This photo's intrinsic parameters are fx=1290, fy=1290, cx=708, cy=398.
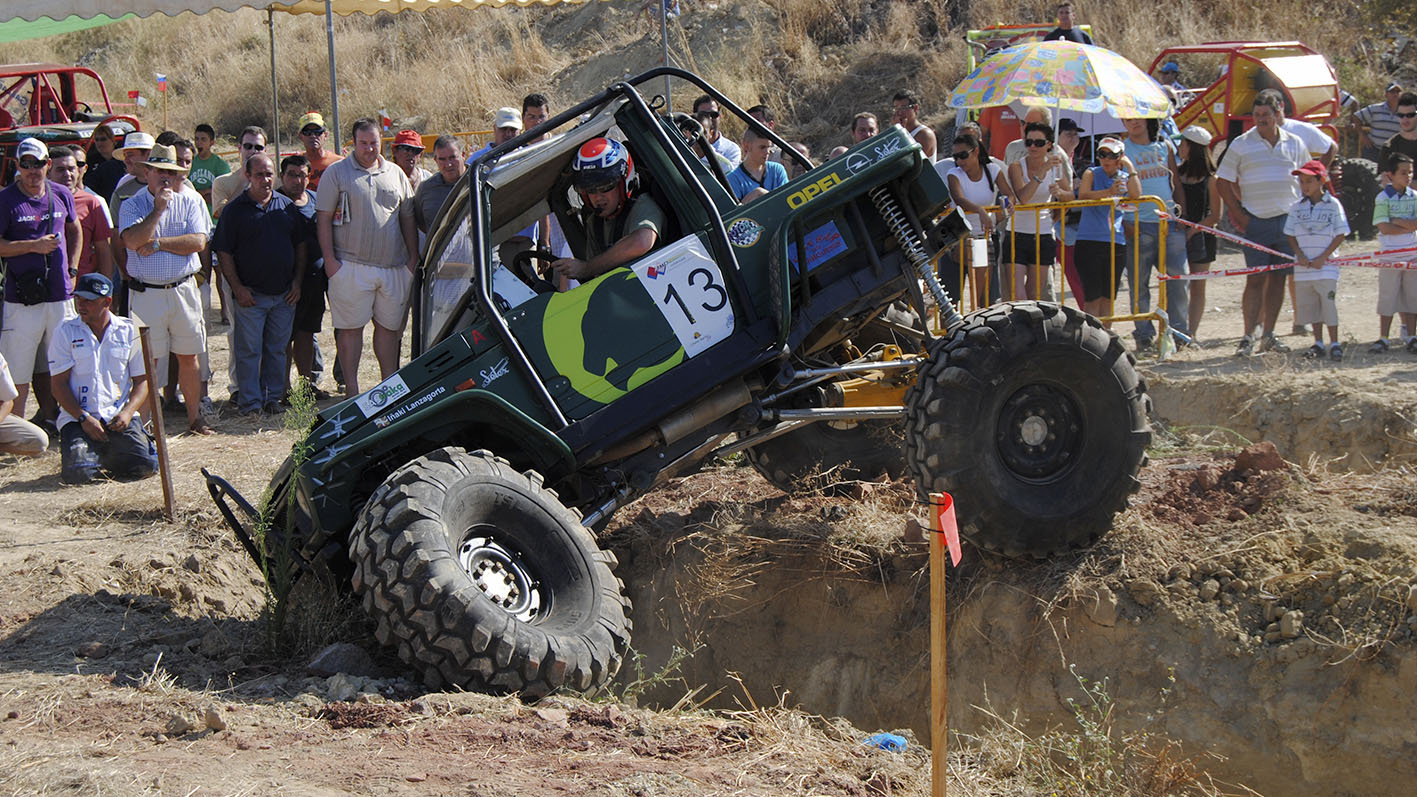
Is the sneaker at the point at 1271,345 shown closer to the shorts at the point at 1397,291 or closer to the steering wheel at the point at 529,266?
the shorts at the point at 1397,291

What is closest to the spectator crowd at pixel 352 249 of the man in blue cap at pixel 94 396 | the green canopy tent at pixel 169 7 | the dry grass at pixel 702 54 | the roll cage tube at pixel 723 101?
the man in blue cap at pixel 94 396

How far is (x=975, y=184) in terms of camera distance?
10.4m

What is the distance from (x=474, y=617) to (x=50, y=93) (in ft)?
48.1

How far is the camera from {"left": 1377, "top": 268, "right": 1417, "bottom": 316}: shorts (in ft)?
33.6

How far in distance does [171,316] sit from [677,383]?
5741 millimetres

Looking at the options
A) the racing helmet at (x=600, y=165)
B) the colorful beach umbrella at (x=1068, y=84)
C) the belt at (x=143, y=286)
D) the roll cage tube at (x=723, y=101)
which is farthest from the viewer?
the colorful beach umbrella at (x=1068, y=84)

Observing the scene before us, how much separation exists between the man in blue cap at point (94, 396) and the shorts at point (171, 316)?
1.02 metres

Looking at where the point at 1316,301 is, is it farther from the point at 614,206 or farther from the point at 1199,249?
the point at 614,206

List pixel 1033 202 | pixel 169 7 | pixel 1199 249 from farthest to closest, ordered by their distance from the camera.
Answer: pixel 169 7 → pixel 1199 249 → pixel 1033 202

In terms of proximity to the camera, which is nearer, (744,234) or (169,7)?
(744,234)

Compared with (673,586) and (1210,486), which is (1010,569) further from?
(673,586)

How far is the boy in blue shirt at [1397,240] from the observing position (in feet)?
33.7

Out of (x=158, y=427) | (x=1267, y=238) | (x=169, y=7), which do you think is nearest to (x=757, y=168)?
(x=158, y=427)

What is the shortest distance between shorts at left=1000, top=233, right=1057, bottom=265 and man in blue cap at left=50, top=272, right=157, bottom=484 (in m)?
6.70
